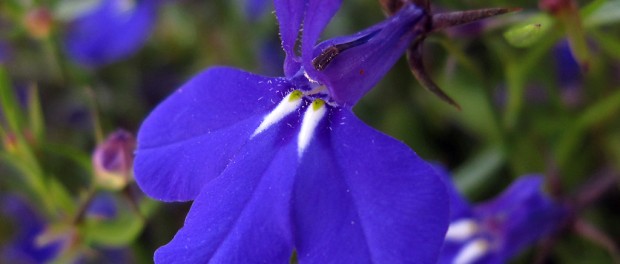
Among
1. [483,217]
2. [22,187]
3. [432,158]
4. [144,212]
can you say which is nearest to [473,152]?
[432,158]

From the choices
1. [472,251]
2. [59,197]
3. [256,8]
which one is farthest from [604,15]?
[256,8]

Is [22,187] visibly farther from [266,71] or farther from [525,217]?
[525,217]

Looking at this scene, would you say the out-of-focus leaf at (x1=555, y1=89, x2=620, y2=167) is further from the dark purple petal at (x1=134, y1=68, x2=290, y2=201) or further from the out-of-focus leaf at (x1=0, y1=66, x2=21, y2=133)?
the out-of-focus leaf at (x1=0, y1=66, x2=21, y2=133)

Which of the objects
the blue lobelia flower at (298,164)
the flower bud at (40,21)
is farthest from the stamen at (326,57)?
the flower bud at (40,21)

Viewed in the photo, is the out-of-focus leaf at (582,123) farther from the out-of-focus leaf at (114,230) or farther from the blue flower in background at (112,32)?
Result: the blue flower in background at (112,32)

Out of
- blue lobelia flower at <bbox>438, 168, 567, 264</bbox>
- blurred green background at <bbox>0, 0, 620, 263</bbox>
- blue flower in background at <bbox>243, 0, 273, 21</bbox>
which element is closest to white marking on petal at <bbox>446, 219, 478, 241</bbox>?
blue lobelia flower at <bbox>438, 168, 567, 264</bbox>

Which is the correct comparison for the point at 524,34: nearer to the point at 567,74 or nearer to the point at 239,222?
the point at 239,222
